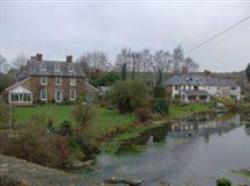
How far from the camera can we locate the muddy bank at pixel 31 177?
14.5 m

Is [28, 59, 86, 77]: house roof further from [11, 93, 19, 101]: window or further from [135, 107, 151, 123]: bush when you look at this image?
[135, 107, 151, 123]: bush

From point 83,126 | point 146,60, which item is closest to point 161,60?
point 146,60

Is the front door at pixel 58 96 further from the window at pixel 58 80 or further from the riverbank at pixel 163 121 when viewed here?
the riverbank at pixel 163 121

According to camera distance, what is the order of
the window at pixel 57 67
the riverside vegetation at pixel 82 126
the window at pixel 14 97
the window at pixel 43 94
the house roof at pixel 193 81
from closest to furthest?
the riverside vegetation at pixel 82 126, the window at pixel 14 97, the window at pixel 43 94, the window at pixel 57 67, the house roof at pixel 193 81

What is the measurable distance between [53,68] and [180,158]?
149 ft

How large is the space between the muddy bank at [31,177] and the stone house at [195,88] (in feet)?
275

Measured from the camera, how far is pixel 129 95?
2427 inches

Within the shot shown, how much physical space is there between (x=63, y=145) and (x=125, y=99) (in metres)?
30.3

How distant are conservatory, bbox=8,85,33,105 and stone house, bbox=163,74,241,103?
134ft

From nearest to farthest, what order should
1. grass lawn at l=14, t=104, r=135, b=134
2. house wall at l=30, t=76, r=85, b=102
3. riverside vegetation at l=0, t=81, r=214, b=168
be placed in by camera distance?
riverside vegetation at l=0, t=81, r=214, b=168
grass lawn at l=14, t=104, r=135, b=134
house wall at l=30, t=76, r=85, b=102

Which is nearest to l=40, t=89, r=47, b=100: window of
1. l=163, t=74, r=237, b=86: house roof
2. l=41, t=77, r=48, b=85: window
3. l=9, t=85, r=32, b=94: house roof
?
l=41, t=77, r=48, b=85: window

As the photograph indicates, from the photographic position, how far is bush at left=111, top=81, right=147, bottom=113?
203ft

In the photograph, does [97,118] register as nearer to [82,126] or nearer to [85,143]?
[82,126]

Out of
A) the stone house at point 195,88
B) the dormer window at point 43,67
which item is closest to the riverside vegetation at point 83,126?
the dormer window at point 43,67
